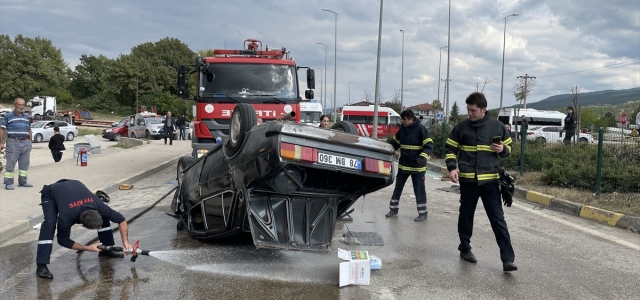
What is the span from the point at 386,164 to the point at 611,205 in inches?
212

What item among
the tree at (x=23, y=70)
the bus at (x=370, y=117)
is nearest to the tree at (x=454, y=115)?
the bus at (x=370, y=117)

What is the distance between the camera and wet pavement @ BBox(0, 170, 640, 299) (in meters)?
4.42

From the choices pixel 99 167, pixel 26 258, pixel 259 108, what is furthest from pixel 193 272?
pixel 99 167

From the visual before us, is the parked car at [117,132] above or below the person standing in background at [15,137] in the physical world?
below

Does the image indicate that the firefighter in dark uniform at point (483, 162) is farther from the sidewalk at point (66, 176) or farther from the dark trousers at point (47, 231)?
the sidewalk at point (66, 176)

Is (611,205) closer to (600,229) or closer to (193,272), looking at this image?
(600,229)

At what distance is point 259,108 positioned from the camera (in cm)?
1004

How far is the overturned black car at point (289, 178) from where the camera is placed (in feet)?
14.6

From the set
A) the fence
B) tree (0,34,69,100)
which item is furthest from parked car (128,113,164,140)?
tree (0,34,69,100)

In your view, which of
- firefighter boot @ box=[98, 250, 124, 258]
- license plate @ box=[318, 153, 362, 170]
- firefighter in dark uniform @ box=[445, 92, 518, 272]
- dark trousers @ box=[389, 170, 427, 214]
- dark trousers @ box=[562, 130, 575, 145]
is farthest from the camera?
dark trousers @ box=[562, 130, 575, 145]

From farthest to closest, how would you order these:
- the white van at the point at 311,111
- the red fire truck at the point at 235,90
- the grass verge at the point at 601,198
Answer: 1. the white van at the point at 311,111
2. the red fire truck at the point at 235,90
3. the grass verge at the point at 601,198

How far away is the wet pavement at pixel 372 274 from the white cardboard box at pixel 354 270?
2.5 inches

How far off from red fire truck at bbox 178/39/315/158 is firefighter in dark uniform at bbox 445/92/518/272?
4.90 meters

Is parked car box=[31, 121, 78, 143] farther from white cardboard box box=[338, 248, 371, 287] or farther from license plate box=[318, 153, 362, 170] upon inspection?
white cardboard box box=[338, 248, 371, 287]
